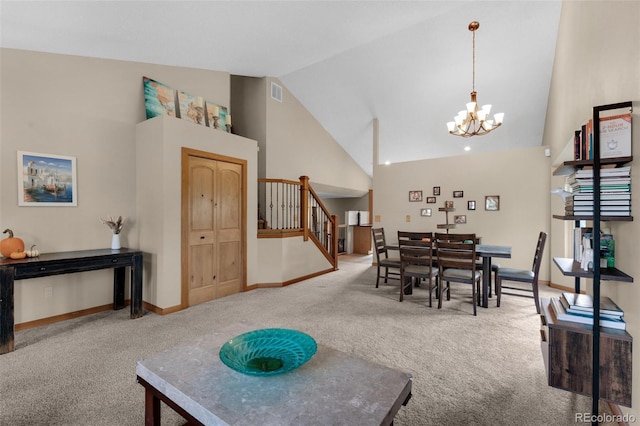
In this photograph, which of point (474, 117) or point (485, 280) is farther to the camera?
point (474, 117)

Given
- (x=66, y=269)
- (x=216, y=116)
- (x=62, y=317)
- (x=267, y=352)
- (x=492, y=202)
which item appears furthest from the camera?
(x=492, y=202)

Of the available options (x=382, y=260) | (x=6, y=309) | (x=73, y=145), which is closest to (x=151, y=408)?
(x=6, y=309)

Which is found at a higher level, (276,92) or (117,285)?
(276,92)

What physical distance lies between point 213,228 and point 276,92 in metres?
3.56

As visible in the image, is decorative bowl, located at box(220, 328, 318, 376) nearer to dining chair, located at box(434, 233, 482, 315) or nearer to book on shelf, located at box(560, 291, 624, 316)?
book on shelf, located at box(560, 291, 624, 316)

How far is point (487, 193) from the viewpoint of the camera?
574cm

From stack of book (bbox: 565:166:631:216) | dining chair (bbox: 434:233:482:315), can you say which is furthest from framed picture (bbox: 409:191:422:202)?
stack of book (bbox: 565:166:631:216)

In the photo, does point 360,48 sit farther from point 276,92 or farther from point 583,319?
point 583,319

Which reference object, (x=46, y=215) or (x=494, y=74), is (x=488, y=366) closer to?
(x=46, y=215)

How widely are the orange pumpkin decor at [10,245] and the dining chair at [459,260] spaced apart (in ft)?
15.3

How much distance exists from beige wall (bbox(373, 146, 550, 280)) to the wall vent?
9.88ft

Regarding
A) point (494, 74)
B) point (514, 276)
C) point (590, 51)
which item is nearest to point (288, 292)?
point (514, 276)

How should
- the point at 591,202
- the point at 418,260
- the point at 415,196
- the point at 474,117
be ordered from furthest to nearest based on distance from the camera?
the point at 415,196 → the point at 474,117 → the point at 418,260 → the point at 591,202

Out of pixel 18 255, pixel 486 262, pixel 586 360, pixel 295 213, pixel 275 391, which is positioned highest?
pixel 295 213
